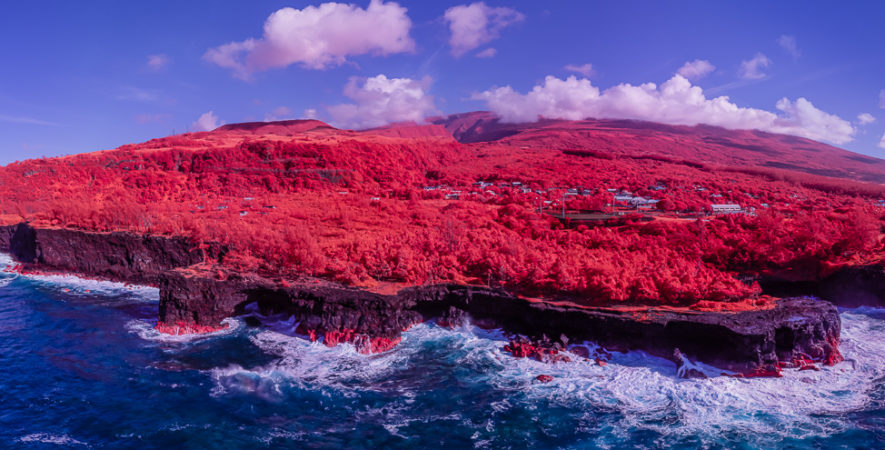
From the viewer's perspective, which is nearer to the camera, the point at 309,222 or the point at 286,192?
the point at 309,222

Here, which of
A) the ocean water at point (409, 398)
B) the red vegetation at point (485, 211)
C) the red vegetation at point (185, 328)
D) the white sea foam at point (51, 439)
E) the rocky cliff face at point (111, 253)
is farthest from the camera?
the rocky cliff face at point (111, 253)

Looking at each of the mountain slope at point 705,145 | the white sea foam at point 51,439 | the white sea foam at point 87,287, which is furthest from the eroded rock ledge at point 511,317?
the mountain slope at point 705,145

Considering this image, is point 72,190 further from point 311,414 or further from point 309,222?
point 311,414

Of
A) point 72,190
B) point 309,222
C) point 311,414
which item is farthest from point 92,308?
point 72,190

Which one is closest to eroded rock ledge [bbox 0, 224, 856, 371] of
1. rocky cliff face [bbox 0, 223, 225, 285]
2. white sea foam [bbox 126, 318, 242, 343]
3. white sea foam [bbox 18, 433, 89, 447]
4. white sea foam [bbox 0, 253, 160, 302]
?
white sea foam [bbox 126, 318, 242, 343]

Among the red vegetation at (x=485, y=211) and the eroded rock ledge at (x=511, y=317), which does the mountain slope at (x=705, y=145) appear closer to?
the red vegetation at (x=485, y=211)

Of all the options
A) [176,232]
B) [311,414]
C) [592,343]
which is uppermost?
[176,232]

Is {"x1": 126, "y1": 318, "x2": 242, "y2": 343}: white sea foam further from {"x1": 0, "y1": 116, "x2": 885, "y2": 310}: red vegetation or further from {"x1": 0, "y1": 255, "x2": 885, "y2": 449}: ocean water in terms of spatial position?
{"x1": 0, "y1": 116, "x2": 885, "y2": 310}: red vegetation
